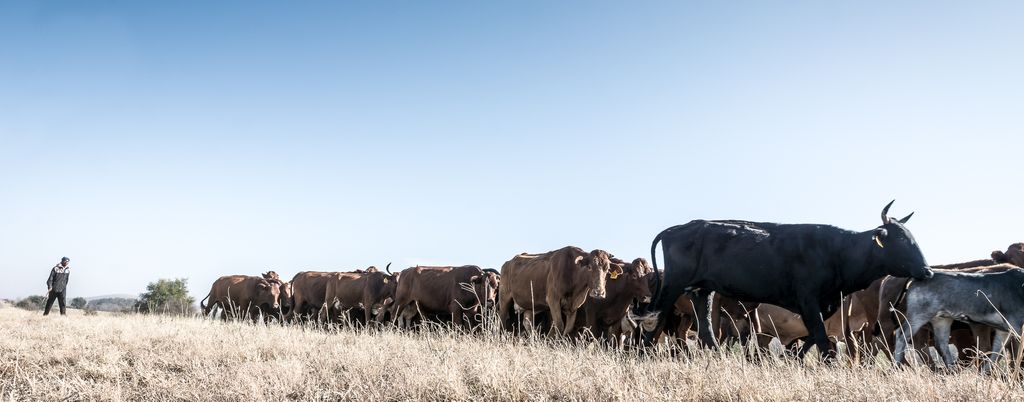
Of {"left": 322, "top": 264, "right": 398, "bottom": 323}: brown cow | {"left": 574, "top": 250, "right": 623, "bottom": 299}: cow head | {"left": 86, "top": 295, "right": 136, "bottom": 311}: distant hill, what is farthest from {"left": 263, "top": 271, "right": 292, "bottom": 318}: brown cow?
{"left": 86, "top": 295, "right": 136, "bottom": 311}: distant hill

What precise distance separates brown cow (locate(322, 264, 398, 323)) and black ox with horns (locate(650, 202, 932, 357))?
12.1m

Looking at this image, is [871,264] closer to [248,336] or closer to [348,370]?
[348,370]

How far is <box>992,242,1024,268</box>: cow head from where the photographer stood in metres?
10.6

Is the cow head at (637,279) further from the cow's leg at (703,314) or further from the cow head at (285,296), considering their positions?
the cow head at (285,296)

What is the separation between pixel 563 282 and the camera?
40.7 feet

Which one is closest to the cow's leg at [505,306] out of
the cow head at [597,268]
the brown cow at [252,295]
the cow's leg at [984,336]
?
the cow head at [597,268]

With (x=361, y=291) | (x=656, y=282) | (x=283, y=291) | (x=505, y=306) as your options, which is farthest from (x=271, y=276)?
(x=656, y=282)

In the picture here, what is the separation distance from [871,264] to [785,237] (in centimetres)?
92

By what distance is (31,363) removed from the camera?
692 centimetres

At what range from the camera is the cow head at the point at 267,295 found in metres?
24.2

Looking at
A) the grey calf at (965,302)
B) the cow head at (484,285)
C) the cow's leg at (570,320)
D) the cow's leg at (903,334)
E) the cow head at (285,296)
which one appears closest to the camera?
the grey calf at (965,302)

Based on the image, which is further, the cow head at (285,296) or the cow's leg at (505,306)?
the cow head at (285,296)

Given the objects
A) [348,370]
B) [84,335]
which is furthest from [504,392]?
[84,335]

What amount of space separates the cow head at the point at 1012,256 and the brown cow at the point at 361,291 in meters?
14.0
